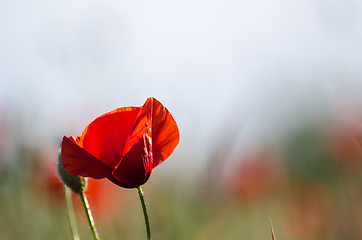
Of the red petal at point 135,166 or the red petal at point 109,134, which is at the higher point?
the red petal at point 109,134

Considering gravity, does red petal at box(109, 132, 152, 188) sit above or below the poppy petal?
below

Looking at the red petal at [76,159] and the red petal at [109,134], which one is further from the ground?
the red petal at [109,134]

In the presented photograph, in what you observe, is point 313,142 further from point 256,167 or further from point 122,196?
point 122,196
